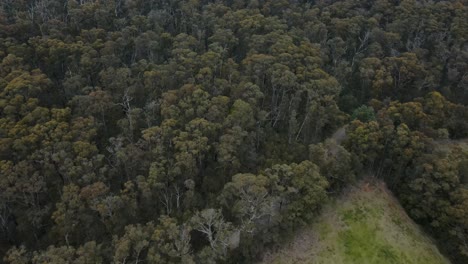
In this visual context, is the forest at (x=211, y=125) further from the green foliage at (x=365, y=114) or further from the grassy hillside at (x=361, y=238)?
the grassy hillside at (x=361, y=238)

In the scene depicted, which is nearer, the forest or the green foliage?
the forest

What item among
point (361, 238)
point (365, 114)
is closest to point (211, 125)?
point (361, 238)

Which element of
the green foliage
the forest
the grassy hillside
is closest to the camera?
the forest

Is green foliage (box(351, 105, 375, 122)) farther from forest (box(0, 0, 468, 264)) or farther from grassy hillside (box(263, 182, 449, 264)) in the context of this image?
grassy hillside (box(263, 182, 449, 264))

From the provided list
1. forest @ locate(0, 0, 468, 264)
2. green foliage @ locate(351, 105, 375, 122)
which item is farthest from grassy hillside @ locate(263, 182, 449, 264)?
green foliage @ locate(351, 105, 375, 122)

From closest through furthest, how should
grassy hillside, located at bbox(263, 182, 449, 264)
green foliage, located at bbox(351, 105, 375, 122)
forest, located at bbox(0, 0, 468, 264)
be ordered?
forest, located at bbox(0, 0, 468, 264)
grassy hillside, located at bbox(263, 182, 449, 264)
green foliage, located at bbox(351, 105, 375, 122)

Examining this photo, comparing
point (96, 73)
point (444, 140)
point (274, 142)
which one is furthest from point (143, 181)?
point (444, 140)

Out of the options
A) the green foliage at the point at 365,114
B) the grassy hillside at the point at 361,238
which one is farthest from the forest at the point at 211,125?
the grassy hillside at the point at 361,238
